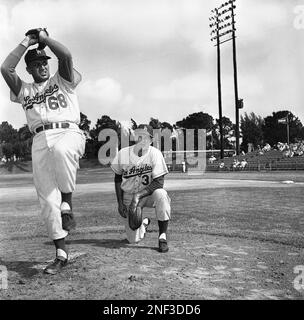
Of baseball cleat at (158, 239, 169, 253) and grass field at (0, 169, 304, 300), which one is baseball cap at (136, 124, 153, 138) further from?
grass field at (0, 169, 304, 300)

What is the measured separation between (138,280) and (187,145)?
51.3 metres

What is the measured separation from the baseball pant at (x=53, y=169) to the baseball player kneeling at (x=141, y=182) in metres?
0.99

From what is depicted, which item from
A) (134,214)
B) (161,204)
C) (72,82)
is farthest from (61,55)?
(161,204)

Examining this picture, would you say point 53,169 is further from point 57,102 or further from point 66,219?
point 57,102

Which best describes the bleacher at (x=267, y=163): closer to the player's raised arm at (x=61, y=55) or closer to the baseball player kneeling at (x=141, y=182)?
the baseball player kneeling at (x=141, y=182)

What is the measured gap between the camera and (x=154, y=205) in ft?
15.6

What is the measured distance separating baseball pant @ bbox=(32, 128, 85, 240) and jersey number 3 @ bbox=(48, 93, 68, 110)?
0.22m

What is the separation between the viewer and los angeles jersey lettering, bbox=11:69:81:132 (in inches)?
146

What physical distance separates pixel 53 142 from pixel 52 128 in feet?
0.48

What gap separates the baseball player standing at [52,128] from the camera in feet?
11.9

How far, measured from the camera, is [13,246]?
5.21m
